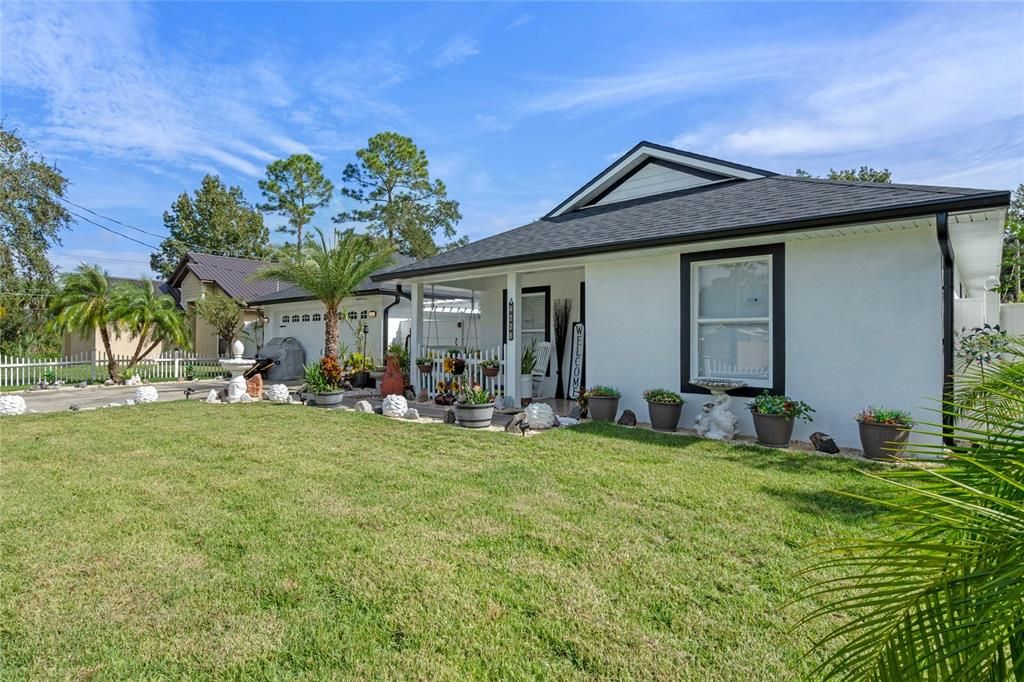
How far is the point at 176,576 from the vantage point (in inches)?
123

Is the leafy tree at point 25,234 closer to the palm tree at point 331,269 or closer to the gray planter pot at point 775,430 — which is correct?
the palm tree at point 331,269

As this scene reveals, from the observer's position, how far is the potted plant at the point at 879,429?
5750 millimetres

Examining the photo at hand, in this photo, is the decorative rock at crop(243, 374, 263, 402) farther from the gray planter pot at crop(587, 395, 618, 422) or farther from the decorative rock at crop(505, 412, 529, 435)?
the gray planter pot at crop(587, 395, 618, 422)

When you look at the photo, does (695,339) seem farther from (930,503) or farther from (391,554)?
(930,503)

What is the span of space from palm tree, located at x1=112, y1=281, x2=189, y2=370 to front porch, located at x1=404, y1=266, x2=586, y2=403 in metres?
9.06

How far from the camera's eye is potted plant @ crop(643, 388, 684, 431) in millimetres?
7508

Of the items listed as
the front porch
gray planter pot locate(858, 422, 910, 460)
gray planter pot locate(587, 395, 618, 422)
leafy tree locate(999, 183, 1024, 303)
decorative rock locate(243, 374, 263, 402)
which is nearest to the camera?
gray planter pot locate(858, 422, 910, 460)

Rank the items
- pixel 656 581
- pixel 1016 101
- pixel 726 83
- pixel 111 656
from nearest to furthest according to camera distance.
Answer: pixel 111 656 → pixel 656 581 → pixel 1016 101 → pixel 726 83

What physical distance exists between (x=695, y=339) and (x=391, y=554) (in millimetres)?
5855

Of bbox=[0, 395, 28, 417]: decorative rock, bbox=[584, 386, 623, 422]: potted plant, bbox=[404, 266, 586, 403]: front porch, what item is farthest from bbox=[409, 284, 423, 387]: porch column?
bbox=[0, 395, 28, 417]: decorative rock

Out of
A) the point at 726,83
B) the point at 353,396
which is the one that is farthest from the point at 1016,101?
the point at 353,396

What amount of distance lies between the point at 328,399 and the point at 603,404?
18.4 feet

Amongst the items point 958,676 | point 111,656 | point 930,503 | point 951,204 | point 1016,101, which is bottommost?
point 111,656

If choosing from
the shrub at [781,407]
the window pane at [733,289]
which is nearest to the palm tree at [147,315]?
the window pane at [733,289]
